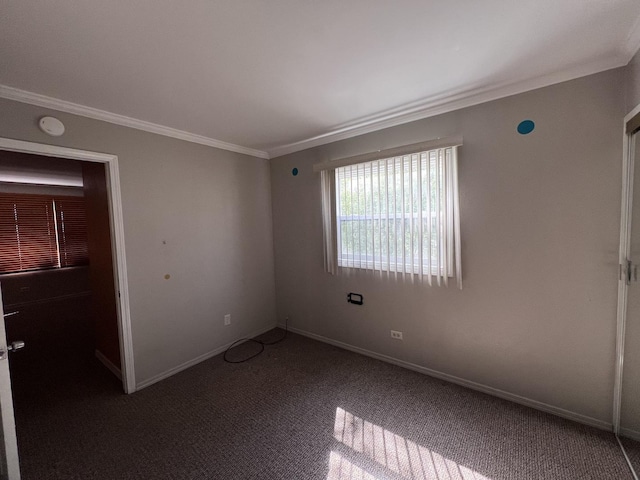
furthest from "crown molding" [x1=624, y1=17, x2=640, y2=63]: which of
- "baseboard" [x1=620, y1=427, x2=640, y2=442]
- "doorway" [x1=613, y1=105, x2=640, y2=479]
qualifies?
"baseboard" [x1=620, y1=427, x2=640, y2=442]

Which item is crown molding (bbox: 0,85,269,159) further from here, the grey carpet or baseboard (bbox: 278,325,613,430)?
the grey carpet

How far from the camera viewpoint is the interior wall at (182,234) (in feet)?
7.45

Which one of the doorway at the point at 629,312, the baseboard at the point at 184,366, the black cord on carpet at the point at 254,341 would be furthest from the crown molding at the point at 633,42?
the baseboard at the point at 184,366

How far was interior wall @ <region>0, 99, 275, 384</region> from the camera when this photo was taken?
2271 millimetres

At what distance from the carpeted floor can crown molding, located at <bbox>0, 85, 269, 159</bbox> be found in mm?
2428

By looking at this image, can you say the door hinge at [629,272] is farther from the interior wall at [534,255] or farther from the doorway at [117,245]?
the doorway at [117,245]

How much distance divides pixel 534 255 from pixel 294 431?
2.22 m

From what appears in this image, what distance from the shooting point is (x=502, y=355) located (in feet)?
6.80

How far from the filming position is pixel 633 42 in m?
1.42

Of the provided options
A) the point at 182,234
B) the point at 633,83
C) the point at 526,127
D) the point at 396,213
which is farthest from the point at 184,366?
the point at 633,83

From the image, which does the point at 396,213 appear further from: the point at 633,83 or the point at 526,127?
the point at 633,83

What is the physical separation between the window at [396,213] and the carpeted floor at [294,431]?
1066 millimetres

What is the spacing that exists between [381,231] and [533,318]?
139cm

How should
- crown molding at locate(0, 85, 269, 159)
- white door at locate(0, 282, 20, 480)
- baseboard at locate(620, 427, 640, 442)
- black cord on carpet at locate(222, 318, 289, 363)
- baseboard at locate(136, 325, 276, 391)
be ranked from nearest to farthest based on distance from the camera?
white door at locate(0, 282, 20, 480) < baseboard at locate(620, 427, 640, 442) < crown molding at locate(0, 85, 269, 159) < baseboard at locate(136, 325, 276, 391) < black cord on carpet at locate(222, 318, 289, 363)
